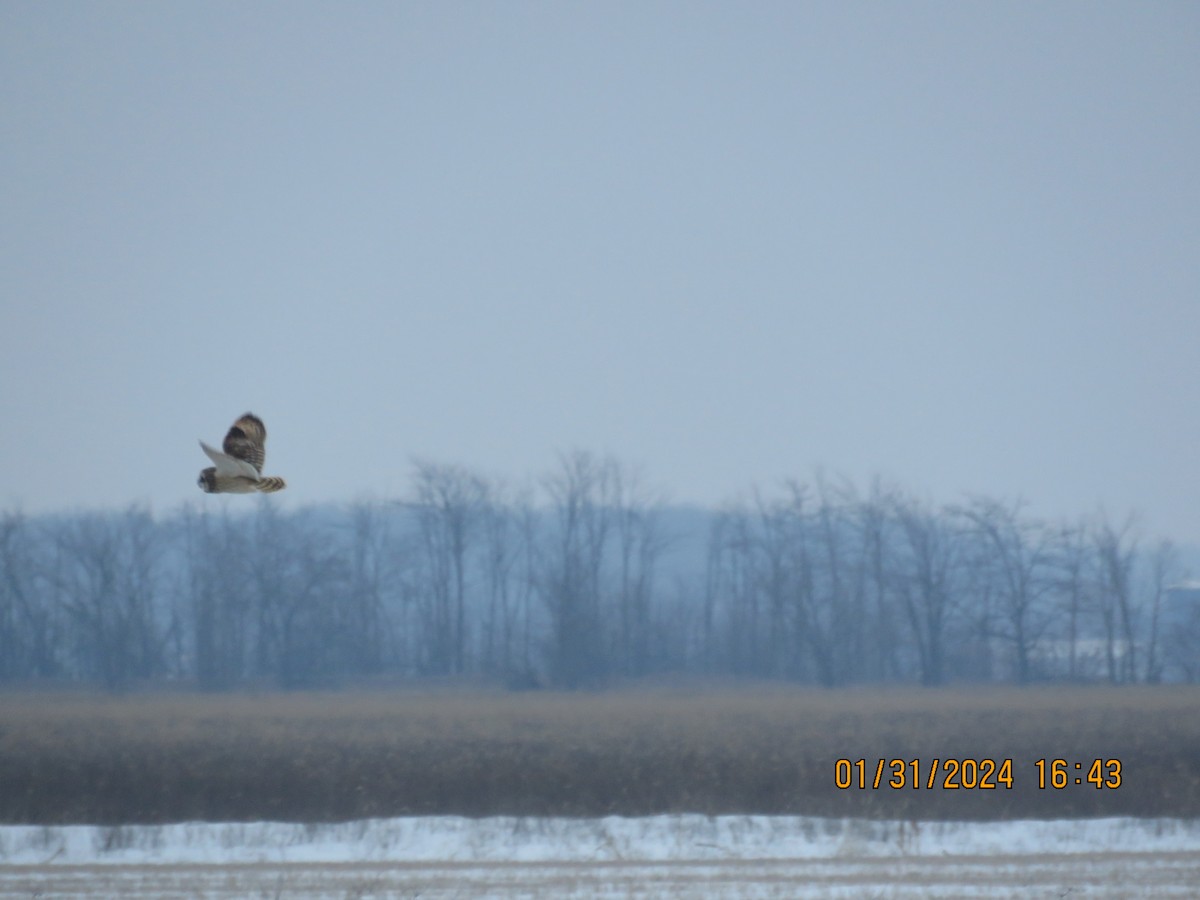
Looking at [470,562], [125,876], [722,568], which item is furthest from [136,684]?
[125,876]

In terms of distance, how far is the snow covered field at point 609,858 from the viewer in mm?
10773

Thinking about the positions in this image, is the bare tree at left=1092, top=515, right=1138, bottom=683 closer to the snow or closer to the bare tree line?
the bare tree line

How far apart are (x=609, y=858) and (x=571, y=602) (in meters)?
41.6

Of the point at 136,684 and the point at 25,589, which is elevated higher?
the point at 25,589

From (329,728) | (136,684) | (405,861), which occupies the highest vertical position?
(405,861)

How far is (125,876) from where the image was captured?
1203cm

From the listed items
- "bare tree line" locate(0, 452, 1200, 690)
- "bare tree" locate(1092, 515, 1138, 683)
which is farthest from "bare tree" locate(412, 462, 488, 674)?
"bare tree" locate(1092, 515, 1138, 683)

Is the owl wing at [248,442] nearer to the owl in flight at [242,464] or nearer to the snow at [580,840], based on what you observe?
the owl in flight at [242,464]

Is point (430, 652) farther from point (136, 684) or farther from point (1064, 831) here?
point (1064, 831)

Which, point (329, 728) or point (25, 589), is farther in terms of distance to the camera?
point (25, 589)

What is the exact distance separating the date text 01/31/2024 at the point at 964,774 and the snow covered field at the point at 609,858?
177cm

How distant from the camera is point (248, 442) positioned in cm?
628

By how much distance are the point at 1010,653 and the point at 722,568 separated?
2065 cm

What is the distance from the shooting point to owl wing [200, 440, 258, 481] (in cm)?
586
